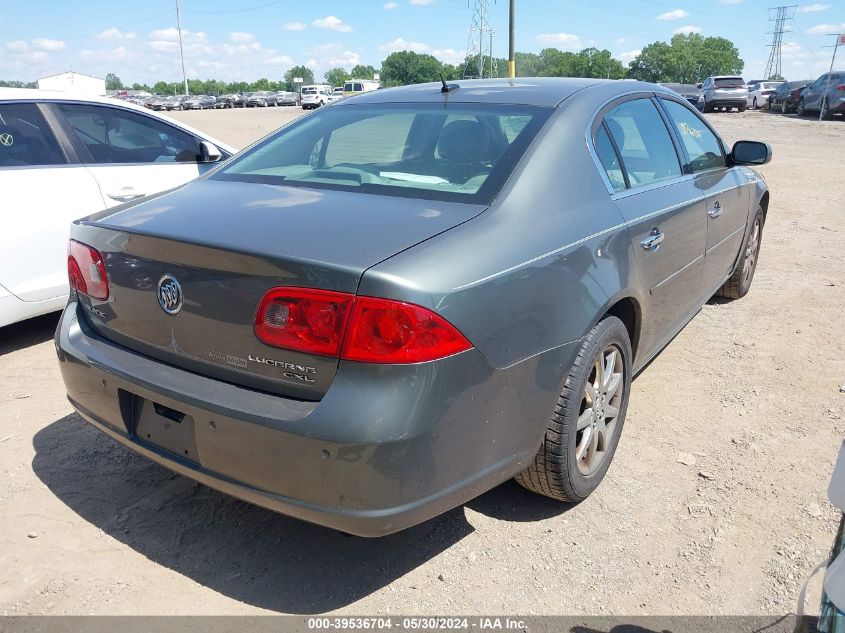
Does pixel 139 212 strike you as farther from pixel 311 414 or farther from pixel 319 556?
pixel 319 556

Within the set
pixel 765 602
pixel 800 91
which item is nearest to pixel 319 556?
pixel 765 602

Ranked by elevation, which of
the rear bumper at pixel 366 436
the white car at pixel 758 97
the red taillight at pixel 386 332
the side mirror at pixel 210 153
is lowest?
the white car at pixel 758 97

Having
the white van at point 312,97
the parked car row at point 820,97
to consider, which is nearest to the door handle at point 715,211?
the parked car row at point 820,97

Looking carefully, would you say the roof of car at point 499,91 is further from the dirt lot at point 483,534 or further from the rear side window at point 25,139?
the rear side window at point 25,139

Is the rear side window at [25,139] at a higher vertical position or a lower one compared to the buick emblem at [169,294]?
higher

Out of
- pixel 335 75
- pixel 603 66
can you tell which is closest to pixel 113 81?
pixel 335 75

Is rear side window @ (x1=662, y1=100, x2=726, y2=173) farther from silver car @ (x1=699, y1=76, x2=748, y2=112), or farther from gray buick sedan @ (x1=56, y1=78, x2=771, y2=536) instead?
silver car @ (x1=699, y1=76, x2=748, y2=112)

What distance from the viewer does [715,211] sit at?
4117 millimetres

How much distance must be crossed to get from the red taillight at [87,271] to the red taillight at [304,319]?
0.82 meters

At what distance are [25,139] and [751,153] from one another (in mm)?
4451

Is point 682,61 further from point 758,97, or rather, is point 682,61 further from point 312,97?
point 758,97

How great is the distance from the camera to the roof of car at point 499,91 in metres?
3.08

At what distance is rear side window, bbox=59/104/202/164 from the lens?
189 inches

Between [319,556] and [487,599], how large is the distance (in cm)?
64
